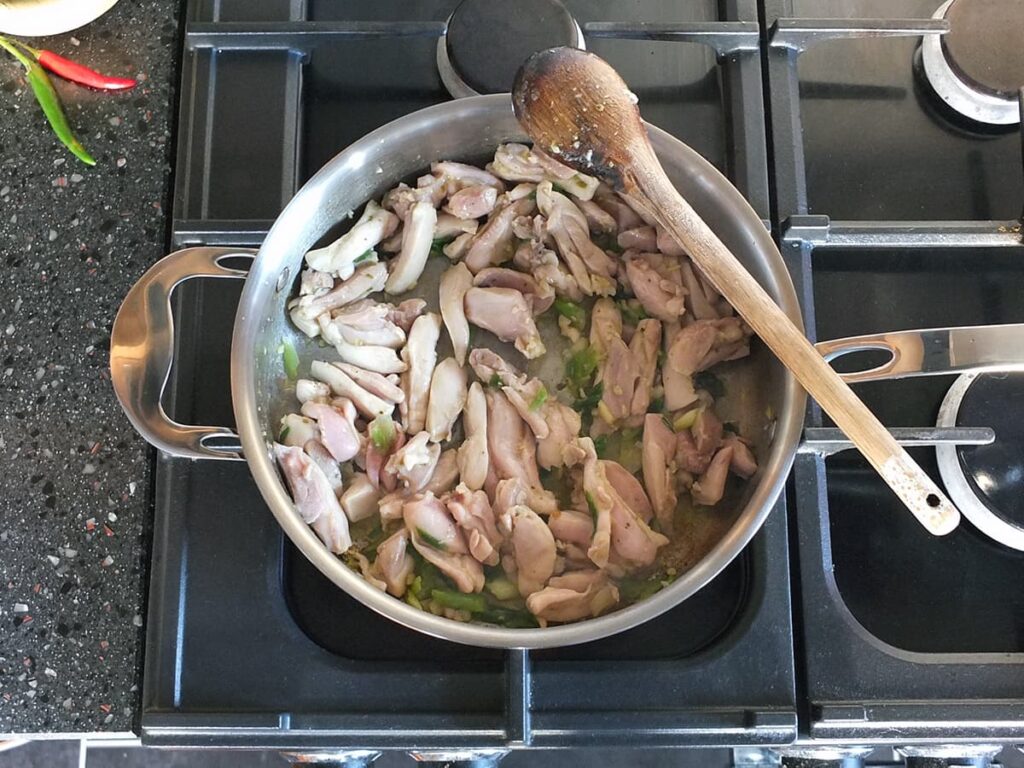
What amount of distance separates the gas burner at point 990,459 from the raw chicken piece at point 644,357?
0.86 feet

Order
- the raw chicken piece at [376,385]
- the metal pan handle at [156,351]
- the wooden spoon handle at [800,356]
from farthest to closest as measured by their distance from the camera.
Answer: the raw chicken piece at [376,385]
the metal pan handle at [156,351]
the wooden spoon handle at [800,356]

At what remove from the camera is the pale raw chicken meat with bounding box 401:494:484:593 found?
745 mm

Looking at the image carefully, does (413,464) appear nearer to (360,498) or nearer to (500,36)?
(360,498)

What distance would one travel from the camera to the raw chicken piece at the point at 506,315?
817 millimetres

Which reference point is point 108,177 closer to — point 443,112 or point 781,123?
point 443,112

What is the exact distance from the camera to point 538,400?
0.81m

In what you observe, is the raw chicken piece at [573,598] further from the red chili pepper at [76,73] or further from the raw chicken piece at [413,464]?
the red chili pepper at [76,73]

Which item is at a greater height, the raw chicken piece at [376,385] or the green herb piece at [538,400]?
the raw chicken piece at [376,385]

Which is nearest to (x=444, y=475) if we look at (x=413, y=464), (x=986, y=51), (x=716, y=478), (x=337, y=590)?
(x=413, y=464)

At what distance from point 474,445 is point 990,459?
1.48 feet

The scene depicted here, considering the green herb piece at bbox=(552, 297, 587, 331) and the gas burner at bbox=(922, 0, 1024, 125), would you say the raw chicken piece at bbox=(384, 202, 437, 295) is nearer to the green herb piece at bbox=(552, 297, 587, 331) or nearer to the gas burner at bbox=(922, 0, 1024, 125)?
the green herb piece at bbox=(552, 297, 587, 331)

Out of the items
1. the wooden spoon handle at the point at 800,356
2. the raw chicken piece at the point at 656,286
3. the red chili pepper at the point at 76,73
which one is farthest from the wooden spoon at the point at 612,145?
the red chili pepper at the point at 76,73

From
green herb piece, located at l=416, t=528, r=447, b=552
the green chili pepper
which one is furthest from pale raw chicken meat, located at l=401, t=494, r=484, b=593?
the green chili pepper

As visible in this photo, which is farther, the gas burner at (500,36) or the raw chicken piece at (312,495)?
the gas burner at (500,36)
